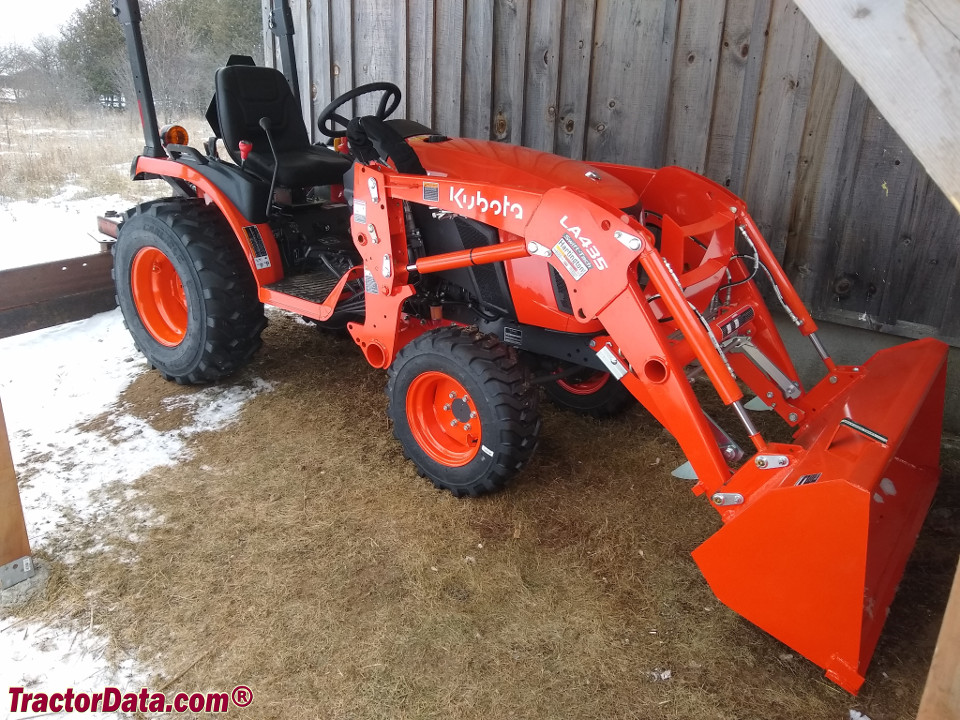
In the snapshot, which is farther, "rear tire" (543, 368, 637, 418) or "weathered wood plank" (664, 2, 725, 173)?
"weathered wood plank" (664, 2, 725, 173)

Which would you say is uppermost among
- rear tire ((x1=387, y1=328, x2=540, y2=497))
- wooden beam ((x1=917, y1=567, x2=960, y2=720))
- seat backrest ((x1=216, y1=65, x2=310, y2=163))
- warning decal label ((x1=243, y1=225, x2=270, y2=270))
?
seat backrest ((x1=216, y1=65, x2=310, y2=163))

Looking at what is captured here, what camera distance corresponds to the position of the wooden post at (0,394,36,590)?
2109 mm

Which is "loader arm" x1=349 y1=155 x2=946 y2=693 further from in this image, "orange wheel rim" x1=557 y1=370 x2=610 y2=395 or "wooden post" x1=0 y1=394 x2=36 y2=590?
"wooden post" x1=0 y1=394 x2=36 y2=590

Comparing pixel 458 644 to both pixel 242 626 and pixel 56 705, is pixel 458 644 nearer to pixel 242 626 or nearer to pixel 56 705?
pixel 242 626

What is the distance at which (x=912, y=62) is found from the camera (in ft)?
3.32

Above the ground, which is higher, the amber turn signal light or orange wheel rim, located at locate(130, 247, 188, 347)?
the amber turn signal light

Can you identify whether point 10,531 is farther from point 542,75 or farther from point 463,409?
point 542,75

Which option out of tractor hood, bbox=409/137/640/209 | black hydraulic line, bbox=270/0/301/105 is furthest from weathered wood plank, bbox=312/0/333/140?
tractor hood, bbox=409/137/640/209

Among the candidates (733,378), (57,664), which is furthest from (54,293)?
(733,378)

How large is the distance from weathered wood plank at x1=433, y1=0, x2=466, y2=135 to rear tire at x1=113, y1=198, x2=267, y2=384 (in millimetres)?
1747

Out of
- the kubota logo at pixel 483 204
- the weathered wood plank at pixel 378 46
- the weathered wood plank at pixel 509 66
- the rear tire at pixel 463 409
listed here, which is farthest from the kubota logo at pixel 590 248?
the weathered wood plank at pixel 378 46

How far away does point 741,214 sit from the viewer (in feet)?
8.63

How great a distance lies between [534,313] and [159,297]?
2105mm

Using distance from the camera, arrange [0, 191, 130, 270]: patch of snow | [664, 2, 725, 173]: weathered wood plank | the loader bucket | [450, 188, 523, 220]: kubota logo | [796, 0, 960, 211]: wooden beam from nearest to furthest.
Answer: [796, 0, 960, 211]: wooden beam
the loader bucket
[450, 188, 523, 220]: kubota logo
[664, 2, 725, 173]: weathered wood plank
[0, 191, 130, 270]: patch of snow
